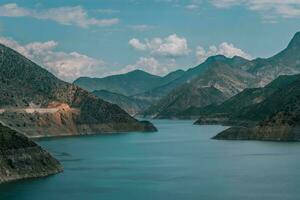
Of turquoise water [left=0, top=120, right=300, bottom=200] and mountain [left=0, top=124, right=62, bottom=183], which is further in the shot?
mountain [left=0, top=124, right=62, bottom=183]

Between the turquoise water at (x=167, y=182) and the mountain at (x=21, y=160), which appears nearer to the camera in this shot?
the turquoise water at (x=167, y=182)

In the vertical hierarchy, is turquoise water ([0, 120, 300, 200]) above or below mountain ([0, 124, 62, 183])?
below

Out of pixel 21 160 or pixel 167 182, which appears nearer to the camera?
pixel 167 182

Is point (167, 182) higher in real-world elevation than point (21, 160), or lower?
lower

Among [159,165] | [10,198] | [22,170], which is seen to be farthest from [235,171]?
[10,198]

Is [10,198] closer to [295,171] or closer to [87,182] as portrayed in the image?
[87,182]

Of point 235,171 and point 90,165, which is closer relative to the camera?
point 235,171

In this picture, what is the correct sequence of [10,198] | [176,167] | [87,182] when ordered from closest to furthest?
[10,198] → [87,182] → [176,167]

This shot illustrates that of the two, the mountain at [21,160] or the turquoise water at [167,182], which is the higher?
the mountain at [21,160]
